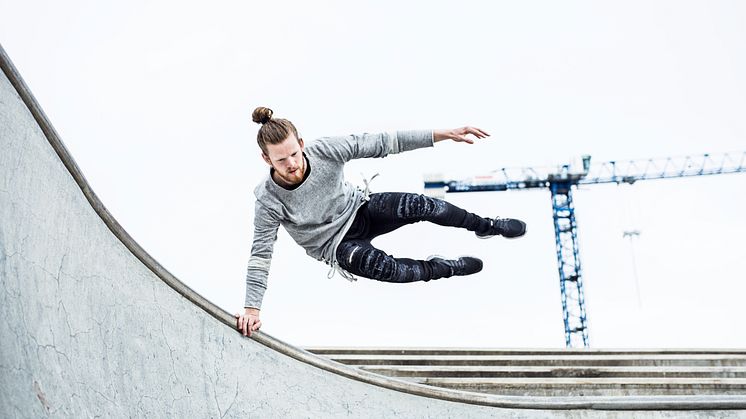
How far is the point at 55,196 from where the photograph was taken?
3195mm

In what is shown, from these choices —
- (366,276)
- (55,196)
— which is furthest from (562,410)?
(55,196)

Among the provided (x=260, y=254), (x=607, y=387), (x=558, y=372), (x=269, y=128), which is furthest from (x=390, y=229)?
(x=607, y=387)

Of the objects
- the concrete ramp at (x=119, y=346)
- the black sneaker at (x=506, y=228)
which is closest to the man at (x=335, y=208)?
the black sneaker at (x=506, y=228)

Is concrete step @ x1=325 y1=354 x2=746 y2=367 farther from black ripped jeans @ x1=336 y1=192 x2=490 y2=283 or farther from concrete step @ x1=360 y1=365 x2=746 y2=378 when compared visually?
black ripped jeans @ x1=336 y1=192 x2=490 y2=283

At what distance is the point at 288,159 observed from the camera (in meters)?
4.42

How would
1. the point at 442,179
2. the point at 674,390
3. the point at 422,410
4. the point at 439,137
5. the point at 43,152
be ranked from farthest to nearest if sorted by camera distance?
the point at 442,179, the point at 674,390, the point at 439,137, the point at 422,410, the point at 43,152

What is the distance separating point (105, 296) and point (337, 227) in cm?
175

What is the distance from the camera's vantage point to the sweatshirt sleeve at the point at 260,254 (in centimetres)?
436

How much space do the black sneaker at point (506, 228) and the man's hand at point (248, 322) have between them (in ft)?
6.03

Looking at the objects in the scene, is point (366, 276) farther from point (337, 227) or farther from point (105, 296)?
point (105, 296)

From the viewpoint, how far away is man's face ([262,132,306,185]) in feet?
14.4

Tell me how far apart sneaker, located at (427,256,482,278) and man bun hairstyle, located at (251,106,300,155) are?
1.35 meters

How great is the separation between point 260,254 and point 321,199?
51 centimetres

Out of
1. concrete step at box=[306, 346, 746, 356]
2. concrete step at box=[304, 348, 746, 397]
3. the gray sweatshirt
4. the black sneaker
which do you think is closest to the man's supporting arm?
the gray sweatshirt
